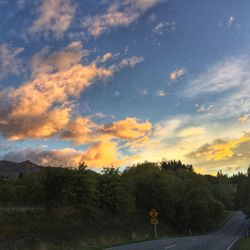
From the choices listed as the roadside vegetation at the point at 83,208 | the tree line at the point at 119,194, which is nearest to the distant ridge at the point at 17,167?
the tree line at the point at 119,194

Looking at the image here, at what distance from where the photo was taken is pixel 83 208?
49.2 m

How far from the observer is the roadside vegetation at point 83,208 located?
36.1 m

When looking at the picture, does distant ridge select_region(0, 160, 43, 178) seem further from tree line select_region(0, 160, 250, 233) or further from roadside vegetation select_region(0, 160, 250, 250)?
roadside vegetation select_region(0, 160, 250, 250)

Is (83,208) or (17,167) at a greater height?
(17,167)

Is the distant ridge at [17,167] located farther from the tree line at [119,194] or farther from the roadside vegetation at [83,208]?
the roadside vegetation at [83,208]

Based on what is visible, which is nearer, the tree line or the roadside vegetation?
the roadside vegetation

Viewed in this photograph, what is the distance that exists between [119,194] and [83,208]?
31.2 ft

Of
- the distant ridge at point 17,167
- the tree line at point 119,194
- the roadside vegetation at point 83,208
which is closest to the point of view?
the roadside vegetation at point 83,208

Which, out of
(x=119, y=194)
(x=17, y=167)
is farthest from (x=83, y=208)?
(x=17, y=167)

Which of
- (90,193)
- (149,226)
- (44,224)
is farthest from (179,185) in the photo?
(44,224)

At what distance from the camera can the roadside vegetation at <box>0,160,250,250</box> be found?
119 feet

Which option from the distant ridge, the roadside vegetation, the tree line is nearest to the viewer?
the roadside vegetation

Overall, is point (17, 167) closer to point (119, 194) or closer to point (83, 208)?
point (119, 194)

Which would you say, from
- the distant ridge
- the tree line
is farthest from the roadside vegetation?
the distant ridge
